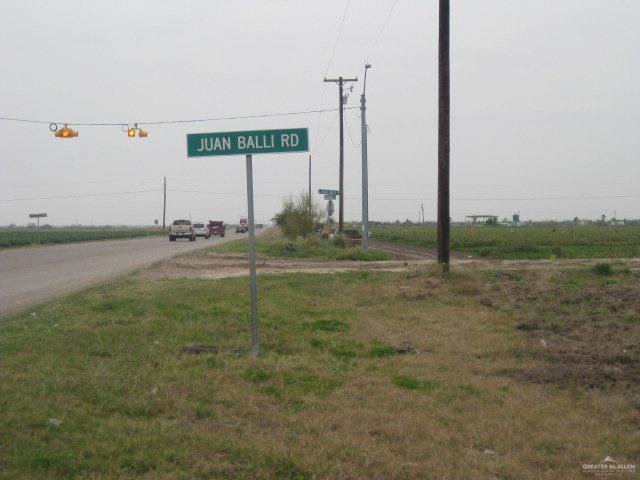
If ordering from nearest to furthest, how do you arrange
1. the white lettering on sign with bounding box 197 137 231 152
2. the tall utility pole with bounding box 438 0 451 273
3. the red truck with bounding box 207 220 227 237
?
1. the white lettering on sign with bounding box 197 137 231 152
2. the tall utility pole with bounding box 438 0 451 273
3. the red truck with bounding box 207 220 227 237

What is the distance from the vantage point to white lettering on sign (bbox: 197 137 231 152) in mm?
7668

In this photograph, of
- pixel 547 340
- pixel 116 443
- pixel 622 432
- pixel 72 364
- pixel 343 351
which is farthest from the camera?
pixel 547 340

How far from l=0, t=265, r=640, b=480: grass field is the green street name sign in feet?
8.17

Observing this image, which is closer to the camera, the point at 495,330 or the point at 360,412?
the point at 360,412

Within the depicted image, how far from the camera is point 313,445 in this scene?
491cm

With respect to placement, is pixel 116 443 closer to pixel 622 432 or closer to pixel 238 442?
pixel 238 442

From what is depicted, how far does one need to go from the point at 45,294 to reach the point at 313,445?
10.3 metres

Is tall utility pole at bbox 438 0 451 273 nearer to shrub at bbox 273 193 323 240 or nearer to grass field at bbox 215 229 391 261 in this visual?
grass field at bbox 215 229 391 261

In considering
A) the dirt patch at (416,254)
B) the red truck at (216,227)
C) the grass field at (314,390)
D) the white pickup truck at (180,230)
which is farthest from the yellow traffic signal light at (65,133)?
the red truck at (216,227)

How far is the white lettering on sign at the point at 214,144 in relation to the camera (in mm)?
7668

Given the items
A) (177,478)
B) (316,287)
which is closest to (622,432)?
(177,478)

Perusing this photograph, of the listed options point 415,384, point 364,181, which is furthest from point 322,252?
point 415,384

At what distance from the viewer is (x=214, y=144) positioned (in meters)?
7.70

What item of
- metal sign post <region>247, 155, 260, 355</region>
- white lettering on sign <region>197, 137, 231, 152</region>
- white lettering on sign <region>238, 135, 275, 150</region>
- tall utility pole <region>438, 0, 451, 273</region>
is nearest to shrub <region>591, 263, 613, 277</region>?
tall utility pole <region>438, 0, 451, 273</region>
